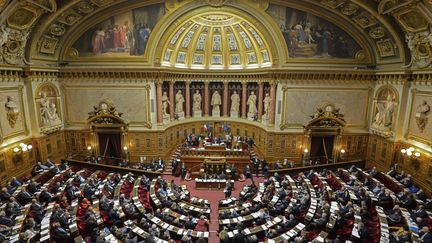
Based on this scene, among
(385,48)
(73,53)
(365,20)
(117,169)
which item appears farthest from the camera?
(73,53)

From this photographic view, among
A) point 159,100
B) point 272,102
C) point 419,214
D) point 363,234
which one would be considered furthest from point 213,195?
point 419,214

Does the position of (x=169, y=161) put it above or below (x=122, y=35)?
below

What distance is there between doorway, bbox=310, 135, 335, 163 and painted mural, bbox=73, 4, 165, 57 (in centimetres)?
1774

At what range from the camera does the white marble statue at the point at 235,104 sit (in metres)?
27.9

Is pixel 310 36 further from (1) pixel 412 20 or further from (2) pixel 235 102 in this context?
(2) pixel 235 102

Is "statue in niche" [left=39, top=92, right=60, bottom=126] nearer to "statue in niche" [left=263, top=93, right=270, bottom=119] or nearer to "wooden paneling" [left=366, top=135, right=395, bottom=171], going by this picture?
"statue in niche" [left=263, top=93, right=270, bottom=119]

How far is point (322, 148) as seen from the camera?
22359mm

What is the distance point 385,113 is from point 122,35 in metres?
23.3

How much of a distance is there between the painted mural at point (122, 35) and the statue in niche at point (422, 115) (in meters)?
20.7

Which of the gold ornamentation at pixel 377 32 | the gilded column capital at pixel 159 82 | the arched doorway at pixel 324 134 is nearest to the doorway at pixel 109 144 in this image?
the gilded column capital at pixel 159 82

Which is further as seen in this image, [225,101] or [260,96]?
[225,101]

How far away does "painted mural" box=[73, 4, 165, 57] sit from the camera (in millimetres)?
20422

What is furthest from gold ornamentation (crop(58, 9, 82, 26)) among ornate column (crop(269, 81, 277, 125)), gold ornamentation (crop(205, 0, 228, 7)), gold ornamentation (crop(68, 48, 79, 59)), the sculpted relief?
the sculpted relief

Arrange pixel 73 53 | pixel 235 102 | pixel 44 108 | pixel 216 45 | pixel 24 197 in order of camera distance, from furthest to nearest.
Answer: pixel 235 102, pixel 216 45, pixel 73 53, pixel 44 108, pixel 24 197
